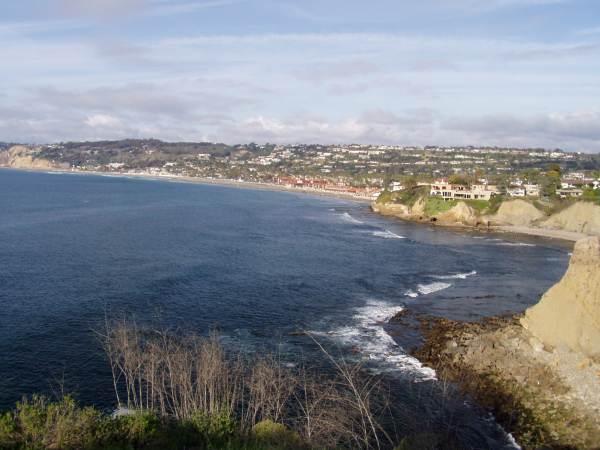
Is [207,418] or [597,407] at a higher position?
[207,418]

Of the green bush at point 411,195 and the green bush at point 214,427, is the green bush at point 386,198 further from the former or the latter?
the green bush at point 214,427

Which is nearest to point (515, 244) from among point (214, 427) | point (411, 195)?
point (411, 195)

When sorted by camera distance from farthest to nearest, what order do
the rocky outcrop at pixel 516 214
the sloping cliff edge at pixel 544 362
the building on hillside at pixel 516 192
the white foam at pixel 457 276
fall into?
the building on hillside at pixel 516 192
the rocky outcrop at pixel 516 214
the white foam at pixel 457 276
the sloping cliff edge at pixel 544 362

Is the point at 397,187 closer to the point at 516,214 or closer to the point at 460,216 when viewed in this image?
the point at 460,216

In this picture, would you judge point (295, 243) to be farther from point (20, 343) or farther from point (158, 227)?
point (20, 343)

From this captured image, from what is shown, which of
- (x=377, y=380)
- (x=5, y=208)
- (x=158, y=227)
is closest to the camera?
(x=377, y=380)

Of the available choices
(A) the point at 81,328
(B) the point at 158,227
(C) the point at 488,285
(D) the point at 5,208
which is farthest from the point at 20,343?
(D) the point at 5,208

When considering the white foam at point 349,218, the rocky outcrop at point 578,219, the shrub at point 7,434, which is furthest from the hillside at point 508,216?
the shrub at point 7,434
